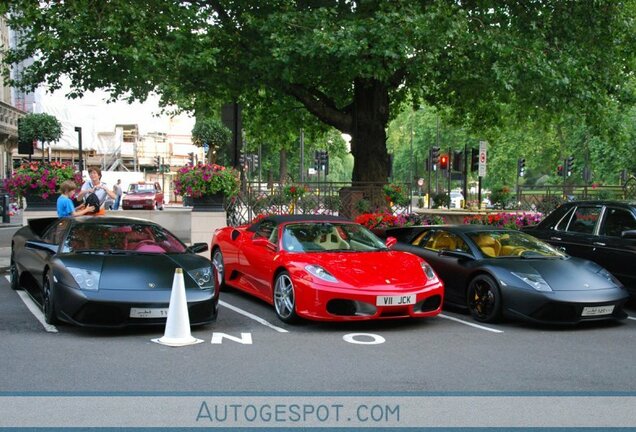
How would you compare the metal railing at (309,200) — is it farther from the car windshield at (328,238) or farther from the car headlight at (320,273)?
the car headlight at (320,273)

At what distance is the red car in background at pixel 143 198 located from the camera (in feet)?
119

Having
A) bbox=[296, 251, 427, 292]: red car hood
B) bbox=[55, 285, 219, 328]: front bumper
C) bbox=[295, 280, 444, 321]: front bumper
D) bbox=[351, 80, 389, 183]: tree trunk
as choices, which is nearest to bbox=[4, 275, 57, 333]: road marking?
bbox=[55, 285, 219, 328]: front bumper

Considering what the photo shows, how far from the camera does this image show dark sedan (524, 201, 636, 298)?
373 inches

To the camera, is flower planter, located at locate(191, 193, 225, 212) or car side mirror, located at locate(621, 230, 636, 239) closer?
car side mirror, located at locate(621, 230, 636, 239)

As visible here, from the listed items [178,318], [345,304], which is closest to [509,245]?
[345,304]

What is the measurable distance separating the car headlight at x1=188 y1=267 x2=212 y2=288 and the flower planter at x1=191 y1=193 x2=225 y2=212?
24.9 ft

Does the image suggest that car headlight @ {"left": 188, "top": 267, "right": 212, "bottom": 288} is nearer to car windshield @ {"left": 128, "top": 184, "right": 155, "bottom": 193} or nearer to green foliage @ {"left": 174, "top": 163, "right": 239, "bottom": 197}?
green foliage @ {"left": 174, "top": 163, "right": 239, "bottom": 197}

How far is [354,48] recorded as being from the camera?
13977 mm

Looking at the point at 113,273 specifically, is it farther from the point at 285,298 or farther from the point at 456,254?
the point at 456,254

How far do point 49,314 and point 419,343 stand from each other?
406 centimetres

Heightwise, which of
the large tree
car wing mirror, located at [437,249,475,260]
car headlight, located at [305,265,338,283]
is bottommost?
car headlight, located at [305,265,338,283]

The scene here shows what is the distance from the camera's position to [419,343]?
7.24 meters

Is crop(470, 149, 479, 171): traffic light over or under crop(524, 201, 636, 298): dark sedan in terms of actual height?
over

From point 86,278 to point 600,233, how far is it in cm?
725
